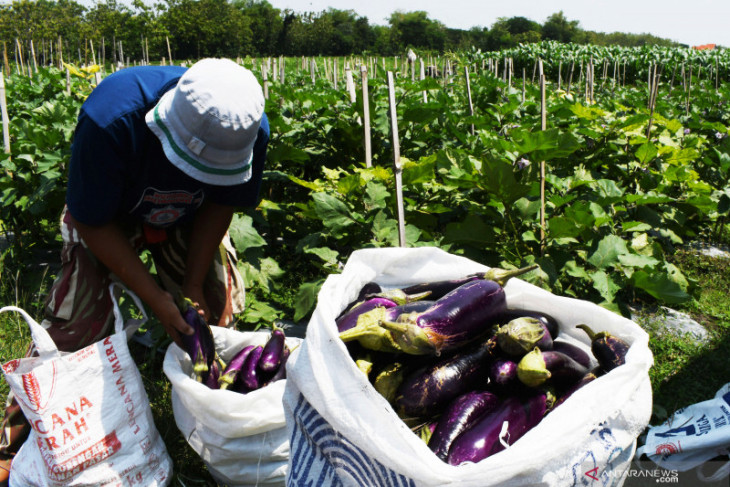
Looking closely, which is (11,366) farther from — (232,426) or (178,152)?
(178,152)

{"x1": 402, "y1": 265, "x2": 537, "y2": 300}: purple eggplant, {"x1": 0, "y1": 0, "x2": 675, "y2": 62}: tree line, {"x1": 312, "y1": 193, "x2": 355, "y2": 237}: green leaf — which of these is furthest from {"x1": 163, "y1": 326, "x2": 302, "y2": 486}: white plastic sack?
{"x1": 0, "y1": 0, "x2": 675, "y2": 62}: tree line

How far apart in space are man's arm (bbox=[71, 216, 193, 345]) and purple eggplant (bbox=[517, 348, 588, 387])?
3.46 feet

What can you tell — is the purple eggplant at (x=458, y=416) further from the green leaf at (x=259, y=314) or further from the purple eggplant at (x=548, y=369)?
the green leaf at (x=259, y=314)

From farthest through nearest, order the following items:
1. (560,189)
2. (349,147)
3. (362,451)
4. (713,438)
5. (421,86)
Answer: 1. (421,86)
2. (349,147)
3. (560,189)
4. (713,438)
5. (362,451)

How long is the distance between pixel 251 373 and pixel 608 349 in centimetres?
113

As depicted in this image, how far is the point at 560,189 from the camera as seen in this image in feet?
11.0

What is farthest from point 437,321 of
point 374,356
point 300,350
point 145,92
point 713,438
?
point 713,438

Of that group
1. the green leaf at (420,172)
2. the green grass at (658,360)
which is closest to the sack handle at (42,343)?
the green grass at (658,360)

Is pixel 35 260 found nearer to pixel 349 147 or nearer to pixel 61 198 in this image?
pixel 61 198

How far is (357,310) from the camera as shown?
1.51 meters

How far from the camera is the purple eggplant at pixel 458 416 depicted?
1.26 m

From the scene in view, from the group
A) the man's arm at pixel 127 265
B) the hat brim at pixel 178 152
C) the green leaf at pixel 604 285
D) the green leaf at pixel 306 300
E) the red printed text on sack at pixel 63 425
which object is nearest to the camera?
the hat brim at pixel 178 152

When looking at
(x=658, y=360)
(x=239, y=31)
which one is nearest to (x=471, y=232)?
(x=658, y=360)

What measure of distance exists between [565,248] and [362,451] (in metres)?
2.17
